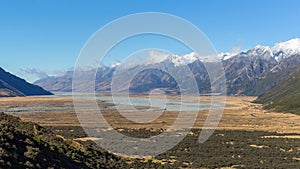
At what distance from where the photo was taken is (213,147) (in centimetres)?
6575

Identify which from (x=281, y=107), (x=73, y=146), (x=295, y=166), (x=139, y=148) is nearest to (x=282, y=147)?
(x=295, y=166)

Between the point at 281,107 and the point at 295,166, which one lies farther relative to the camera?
the point at 281,107

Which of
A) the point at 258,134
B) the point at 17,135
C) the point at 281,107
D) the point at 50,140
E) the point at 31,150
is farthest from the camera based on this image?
the point at 281,107

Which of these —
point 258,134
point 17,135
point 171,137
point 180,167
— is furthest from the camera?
point 258,134

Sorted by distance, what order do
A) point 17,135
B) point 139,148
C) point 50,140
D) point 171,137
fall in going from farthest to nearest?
point 171,137 → point 139,148 → point 50,140 → point 17,135

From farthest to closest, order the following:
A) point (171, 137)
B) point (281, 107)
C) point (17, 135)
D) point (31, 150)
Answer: point (281, 107) → point (171, 137) → point (17, 135) → point (31, 150)

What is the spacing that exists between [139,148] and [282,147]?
26914 millimetres

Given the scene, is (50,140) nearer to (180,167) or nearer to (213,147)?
(180,167)

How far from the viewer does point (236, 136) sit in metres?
82.2

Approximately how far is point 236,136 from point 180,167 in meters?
38.3

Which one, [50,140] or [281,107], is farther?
[281,107]

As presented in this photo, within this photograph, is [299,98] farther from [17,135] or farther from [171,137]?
[17,135]

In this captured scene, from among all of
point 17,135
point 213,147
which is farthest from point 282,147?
point 17,135

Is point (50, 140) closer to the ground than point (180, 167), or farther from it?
farther from it
